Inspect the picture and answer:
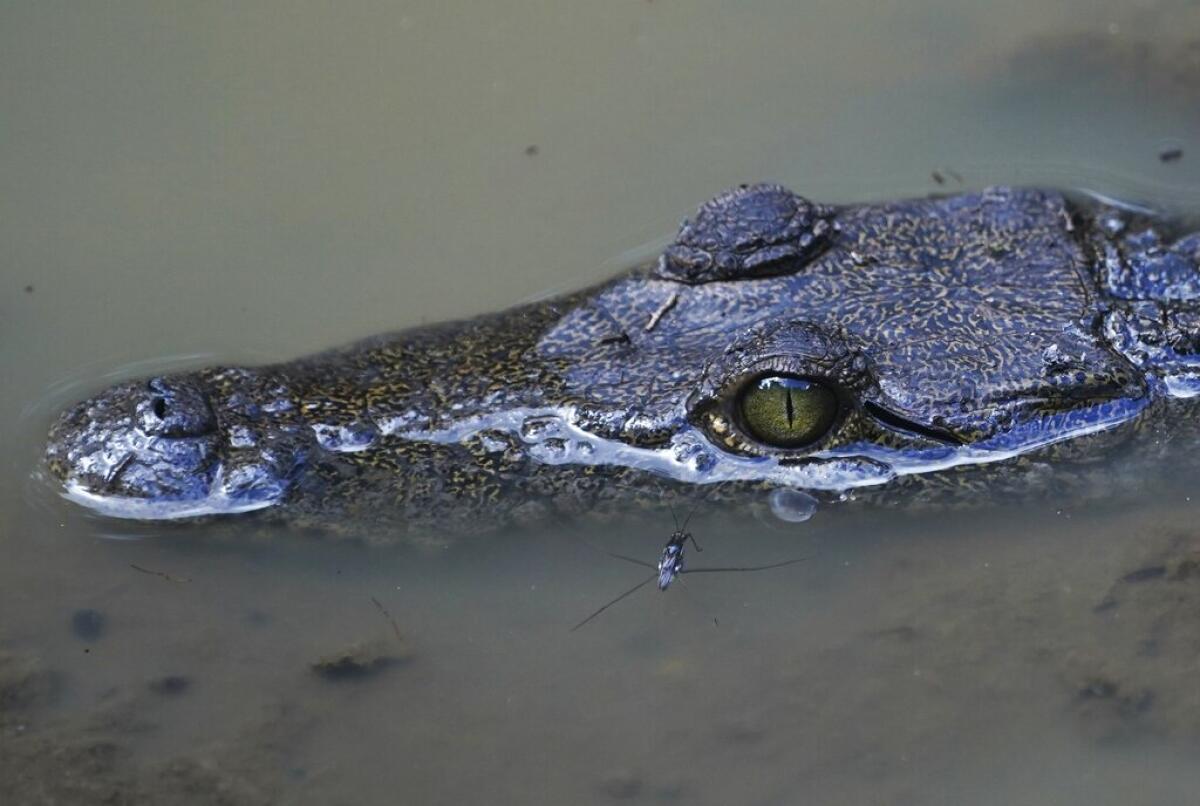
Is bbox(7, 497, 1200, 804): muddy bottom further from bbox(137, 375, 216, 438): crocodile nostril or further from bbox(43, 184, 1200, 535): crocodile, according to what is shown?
bbox(137, 375, 216, 438): crocodile nostril

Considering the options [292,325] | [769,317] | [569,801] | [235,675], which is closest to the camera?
[569,801]

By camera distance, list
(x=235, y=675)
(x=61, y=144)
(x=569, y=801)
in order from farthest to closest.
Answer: (x=61, y=144), (x=235, y=675), (x=569, y=801)

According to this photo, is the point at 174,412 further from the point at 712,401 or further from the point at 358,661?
the point at 712,401

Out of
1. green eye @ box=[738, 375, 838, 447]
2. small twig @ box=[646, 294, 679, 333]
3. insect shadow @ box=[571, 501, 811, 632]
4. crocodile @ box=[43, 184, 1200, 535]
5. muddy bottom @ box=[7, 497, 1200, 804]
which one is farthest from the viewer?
small twig @ box=[646, 294, 679, 333]

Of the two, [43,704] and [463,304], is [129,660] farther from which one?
[463,304]

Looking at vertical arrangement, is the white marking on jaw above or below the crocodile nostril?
below

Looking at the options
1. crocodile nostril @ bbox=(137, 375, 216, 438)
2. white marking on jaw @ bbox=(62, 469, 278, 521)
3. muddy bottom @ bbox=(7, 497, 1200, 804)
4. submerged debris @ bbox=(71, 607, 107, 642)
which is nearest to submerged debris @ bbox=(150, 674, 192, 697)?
muddy bottom @ bbox=(7, 497, 1200, 804)

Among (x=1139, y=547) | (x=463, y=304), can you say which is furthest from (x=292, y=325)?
(x=1139, y=547)
